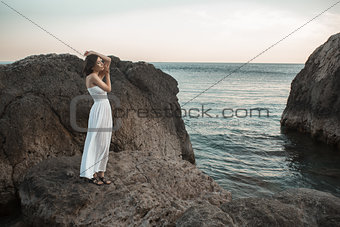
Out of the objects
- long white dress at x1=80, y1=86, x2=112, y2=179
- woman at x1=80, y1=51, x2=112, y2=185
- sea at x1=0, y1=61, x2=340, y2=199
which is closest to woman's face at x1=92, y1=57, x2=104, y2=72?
woman at x1=80, y1=51, x2=112, y2=185

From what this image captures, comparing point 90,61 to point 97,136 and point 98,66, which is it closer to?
point 98,66

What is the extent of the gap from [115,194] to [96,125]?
1.18 meters

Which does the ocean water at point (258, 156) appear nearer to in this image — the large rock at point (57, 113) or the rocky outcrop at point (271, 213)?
the large rock at point (57, 113)

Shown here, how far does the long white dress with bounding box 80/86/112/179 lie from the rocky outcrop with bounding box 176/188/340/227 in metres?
1.75

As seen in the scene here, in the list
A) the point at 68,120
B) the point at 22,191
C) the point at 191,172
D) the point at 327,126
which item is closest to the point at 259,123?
the point at 327,126

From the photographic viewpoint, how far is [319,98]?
1174 centimetres

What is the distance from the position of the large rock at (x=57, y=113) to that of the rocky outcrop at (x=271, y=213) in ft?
9.27

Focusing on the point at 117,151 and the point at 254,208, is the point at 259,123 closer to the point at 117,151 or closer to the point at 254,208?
the point at 117,151

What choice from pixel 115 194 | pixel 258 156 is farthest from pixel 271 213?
pixel 258 156

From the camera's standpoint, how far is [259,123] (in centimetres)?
1662

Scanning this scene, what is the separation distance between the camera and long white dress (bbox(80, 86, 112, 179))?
4711 millimetres

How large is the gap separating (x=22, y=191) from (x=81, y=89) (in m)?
2.57

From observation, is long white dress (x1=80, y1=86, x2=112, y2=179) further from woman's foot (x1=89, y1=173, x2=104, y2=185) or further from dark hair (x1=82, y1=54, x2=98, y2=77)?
dark hair (x1=82, y1=54, x2=98, y2=77)

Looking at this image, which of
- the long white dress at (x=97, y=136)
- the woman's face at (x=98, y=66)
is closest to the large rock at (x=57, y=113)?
the long white dress at (x=97, y=136)
